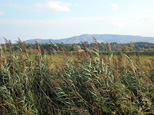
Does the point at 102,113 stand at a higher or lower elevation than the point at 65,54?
lower

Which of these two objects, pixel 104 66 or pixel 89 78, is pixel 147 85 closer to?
pixel 104 66

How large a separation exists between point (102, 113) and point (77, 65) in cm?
140

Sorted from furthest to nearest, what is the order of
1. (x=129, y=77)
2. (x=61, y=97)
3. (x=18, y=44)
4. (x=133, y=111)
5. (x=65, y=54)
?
(x=18, y=44), (x=65, y=54), (x=129, y=77), (x=61, y=97), (x=133, y=111)

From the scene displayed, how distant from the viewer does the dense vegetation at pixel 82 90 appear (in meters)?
3.44

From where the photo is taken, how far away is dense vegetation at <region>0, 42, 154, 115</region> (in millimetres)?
3436

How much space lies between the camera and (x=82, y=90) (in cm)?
394

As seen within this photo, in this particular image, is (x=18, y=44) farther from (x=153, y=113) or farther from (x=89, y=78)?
(x=153, y=113)

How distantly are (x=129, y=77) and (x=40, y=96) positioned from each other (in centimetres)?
235

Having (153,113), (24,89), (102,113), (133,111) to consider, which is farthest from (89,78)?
(24,89)

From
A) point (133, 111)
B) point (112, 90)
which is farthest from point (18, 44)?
point (133, 111)

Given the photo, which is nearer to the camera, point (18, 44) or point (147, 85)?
point (147, 85)

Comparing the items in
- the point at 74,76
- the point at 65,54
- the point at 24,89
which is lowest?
the point at 24,89

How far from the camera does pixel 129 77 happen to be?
425 cm

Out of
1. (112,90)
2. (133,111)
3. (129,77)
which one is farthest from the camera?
(129,77)
